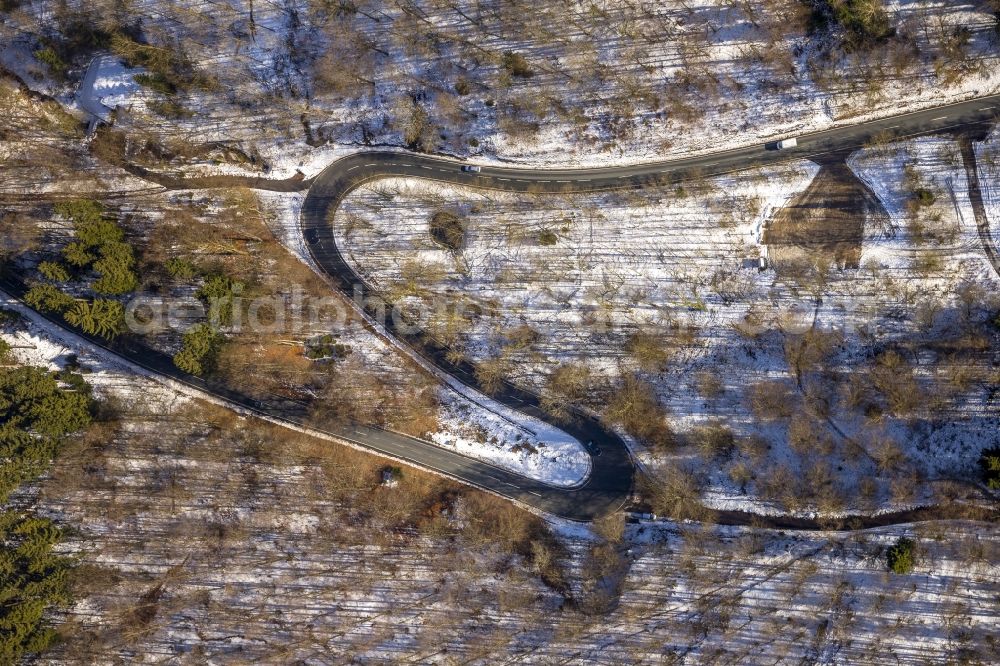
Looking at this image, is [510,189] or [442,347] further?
[442,347]

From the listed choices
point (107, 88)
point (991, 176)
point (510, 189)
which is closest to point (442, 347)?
point (510, 189)

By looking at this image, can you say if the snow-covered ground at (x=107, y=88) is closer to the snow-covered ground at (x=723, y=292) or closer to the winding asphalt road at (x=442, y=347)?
the winding asphalt road at (x=442, y=347)

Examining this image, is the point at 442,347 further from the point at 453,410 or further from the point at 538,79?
the point at 538,79

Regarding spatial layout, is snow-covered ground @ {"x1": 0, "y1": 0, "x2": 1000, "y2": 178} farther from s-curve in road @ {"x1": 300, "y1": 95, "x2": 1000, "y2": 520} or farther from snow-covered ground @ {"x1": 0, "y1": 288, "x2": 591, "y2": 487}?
snow-covered ground @ {"x1": 0, "y1": 288, "x2": 591, "y2": 487}

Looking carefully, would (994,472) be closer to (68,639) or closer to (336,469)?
(336,469)

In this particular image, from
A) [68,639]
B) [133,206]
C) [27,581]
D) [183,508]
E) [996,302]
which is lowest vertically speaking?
[68,639]

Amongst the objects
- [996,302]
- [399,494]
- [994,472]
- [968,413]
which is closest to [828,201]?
[996,302]

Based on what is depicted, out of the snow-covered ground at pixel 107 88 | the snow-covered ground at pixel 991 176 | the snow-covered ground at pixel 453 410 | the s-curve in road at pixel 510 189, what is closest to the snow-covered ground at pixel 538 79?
the snow-covered ground at pixel 107 88

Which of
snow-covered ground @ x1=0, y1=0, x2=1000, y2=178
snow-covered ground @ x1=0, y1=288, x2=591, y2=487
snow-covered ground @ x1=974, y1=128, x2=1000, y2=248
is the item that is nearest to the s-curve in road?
snow-covered ground @ x1=0, y1=288, x2=591, y2=487
